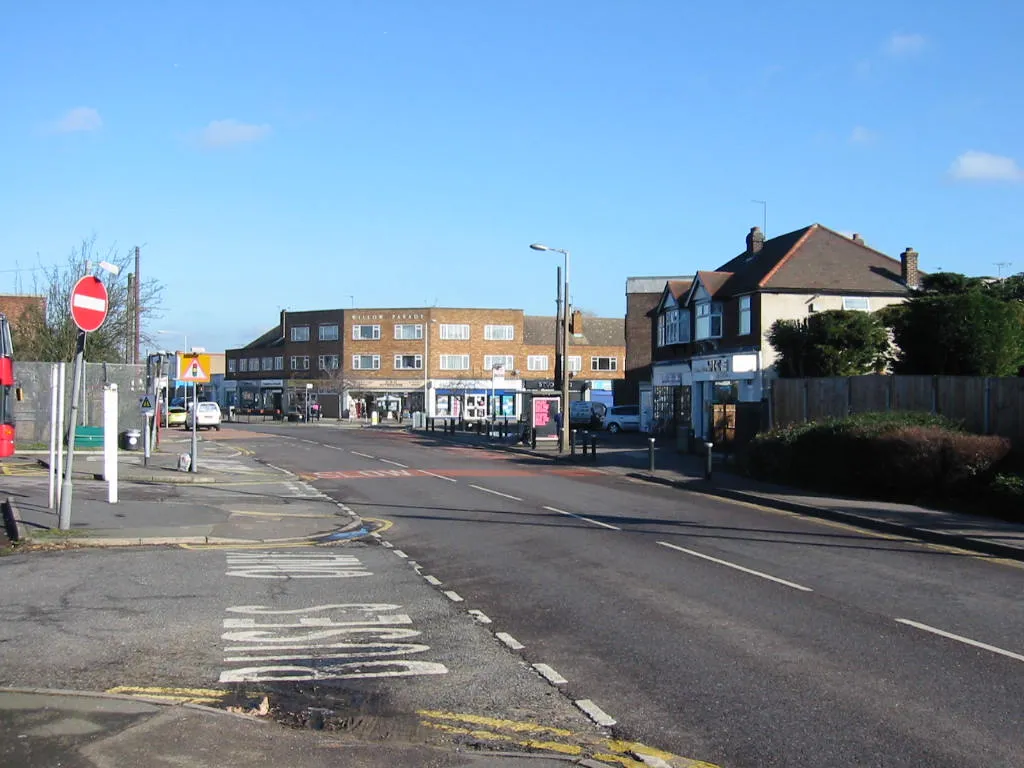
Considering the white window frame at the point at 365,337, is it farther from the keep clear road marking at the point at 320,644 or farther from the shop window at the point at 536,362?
the keep clear road marking at the point at 320,644

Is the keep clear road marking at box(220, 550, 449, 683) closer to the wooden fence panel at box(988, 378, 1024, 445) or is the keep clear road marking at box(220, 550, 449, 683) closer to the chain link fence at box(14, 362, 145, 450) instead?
the wooden fence panel at box(988, 378, 1024, 445)

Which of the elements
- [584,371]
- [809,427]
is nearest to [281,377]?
[584,371]

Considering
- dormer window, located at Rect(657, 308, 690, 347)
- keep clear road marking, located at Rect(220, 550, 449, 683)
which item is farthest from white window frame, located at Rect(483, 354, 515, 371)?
keep clear road marking, located at Rect(220, 550, 449, 683)

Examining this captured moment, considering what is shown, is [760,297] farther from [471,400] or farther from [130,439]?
[471,400]

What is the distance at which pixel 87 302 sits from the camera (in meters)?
13.1

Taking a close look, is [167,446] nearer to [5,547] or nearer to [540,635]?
[5,547]

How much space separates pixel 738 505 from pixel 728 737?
598 inches

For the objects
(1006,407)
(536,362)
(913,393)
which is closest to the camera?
(1006,407)

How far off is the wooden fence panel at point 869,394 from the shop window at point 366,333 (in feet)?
235

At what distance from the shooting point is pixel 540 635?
8.51 m

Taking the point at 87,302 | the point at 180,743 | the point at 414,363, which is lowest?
the point at 180,743

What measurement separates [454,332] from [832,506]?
250 feet

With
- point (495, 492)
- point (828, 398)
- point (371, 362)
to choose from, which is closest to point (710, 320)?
point (828, 398)

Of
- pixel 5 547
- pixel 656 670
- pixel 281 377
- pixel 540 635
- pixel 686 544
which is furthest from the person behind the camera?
pixel 281 377
